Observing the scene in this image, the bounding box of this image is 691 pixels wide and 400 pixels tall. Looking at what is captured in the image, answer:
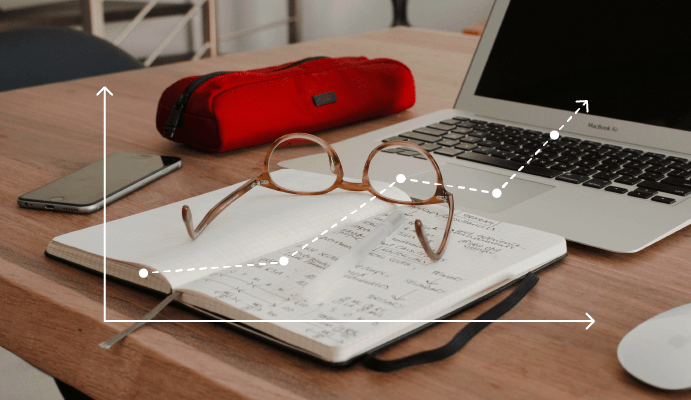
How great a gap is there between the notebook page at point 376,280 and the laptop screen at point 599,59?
0.40 metres

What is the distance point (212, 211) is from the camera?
0.57 meters

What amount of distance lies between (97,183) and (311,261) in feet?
1.14

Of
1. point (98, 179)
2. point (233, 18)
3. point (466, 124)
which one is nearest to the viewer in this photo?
point (98, 179)

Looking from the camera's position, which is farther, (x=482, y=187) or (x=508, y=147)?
(x=508, y=147)

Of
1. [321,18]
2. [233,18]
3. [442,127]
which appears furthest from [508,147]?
[321,18]

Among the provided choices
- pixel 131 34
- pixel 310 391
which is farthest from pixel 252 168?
pixel 131 34

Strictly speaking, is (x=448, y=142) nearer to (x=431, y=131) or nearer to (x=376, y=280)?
(x=431, y=131)

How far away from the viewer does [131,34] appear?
11.4ft

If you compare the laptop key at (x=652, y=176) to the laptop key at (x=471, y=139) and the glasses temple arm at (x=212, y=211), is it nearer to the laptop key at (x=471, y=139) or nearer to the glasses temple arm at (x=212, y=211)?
the laptop key at (x=471, y=139)

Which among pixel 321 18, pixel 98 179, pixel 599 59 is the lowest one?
pixel 321 18

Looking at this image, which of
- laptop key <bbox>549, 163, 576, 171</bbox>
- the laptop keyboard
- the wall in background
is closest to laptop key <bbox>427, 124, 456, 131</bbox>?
the laptop keyboard

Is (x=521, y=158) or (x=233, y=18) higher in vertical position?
(x=521, y=158)

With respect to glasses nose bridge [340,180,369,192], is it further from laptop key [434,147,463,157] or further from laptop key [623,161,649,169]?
laptop key [623,161,649,169]

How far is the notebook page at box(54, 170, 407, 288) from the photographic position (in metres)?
0.49
